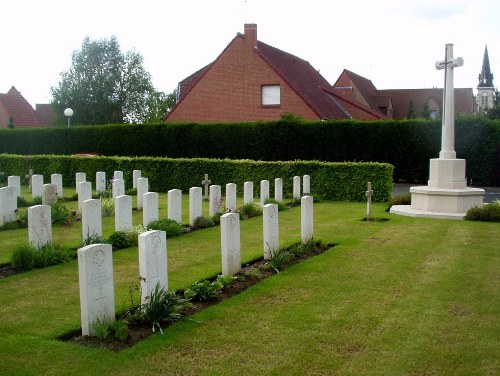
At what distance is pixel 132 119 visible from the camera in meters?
56.2

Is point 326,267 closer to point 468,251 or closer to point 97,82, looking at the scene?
point 468,251

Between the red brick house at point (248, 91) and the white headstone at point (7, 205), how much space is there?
20.5 m

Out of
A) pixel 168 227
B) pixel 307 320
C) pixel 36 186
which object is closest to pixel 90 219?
pixel 168 227

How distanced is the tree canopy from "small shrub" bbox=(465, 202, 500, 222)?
4173cm

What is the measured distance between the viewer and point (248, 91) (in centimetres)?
3284

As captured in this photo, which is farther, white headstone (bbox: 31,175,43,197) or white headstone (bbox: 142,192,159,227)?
white headstone (bbox: 31,175,43,197)

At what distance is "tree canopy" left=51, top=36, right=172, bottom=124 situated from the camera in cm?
5078

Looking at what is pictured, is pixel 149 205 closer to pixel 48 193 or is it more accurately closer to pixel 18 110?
pixel 48 193

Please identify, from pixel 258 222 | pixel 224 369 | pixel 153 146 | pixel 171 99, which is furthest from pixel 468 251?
pixel 171 99

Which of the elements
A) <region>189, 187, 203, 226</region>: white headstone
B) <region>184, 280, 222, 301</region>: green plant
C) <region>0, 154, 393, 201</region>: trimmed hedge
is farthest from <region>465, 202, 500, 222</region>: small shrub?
<region>184, 280, 222, 301</region>: green plant

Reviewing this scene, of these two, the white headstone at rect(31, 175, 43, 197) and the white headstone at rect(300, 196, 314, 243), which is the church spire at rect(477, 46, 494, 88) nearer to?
the white headstone at rect(31, 175, 43, 197)

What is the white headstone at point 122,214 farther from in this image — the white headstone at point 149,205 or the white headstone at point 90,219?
the white headstone at point 90,219

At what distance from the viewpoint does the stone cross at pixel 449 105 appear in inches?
619

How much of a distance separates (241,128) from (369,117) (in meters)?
17.9
